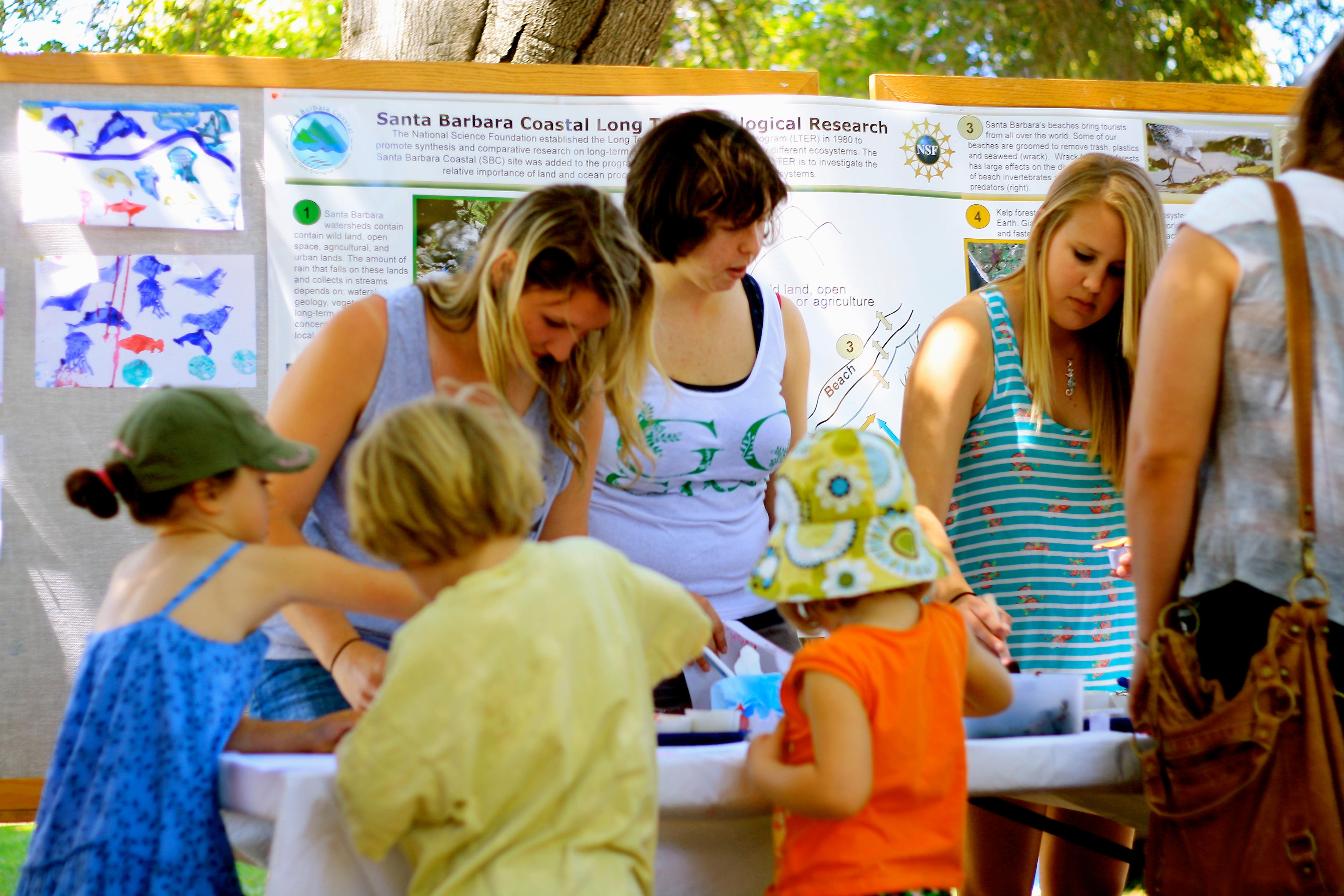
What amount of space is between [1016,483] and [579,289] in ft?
2.74

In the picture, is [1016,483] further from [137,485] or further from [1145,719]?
[137,485]

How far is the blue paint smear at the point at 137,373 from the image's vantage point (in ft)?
10.2

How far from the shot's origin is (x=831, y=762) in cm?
129

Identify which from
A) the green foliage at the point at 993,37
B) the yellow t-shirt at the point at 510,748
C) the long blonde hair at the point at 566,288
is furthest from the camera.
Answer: the green foliage at the point at 993,37

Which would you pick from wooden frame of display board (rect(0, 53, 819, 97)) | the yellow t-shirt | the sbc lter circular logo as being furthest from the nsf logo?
the yellow t-shirt

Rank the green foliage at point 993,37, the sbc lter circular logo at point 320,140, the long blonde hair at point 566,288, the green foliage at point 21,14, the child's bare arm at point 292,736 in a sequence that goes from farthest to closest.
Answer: the green foliage at point 993,37
the green foliage at point 21,14
the sbc lter circular logo at point 320,140
the long blonde hair at point 566,288
the child's bare arm at point 292,736

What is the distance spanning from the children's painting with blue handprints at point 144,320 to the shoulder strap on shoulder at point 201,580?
181cm

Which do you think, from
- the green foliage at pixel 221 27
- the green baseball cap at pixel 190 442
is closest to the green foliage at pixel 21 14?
the green foliage at pixel 221 27

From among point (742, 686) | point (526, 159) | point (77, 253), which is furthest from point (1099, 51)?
point (742, 686)

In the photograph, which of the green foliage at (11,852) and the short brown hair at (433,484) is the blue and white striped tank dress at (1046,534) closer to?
the short brown hair at (433,484)

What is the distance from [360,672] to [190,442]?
37 centimetres

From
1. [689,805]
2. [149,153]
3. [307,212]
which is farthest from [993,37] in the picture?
[689,805]

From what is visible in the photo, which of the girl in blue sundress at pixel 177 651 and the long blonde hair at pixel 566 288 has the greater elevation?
the long blonde hair at pixel 566 288

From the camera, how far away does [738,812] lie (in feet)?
4.84
